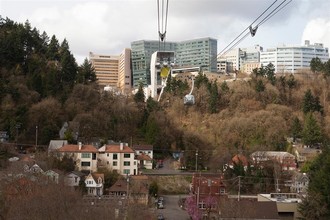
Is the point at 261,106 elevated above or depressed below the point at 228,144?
above

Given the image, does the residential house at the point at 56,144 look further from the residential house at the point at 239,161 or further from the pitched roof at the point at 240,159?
the pitched roof at the point at 240,159

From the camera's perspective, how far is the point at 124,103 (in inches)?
1780

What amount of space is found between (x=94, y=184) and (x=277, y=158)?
14896 millimetres

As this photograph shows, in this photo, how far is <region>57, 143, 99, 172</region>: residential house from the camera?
3481cm

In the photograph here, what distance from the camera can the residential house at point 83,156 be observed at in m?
34.8

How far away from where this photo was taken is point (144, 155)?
3950cm

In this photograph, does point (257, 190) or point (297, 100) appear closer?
point (257, 190)

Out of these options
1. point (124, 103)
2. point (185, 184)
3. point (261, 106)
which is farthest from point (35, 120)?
point (261, 106)

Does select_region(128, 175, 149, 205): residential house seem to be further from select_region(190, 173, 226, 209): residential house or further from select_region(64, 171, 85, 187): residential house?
select_region(64, 171, 85, 187): residential house

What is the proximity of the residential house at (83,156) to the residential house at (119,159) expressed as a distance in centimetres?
70

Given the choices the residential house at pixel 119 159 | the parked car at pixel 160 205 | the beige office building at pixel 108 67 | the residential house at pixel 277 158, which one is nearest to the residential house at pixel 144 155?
the residential house at pixel 119 159

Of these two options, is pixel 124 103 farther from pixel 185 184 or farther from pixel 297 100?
pixel 297 100

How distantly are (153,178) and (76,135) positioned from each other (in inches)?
305

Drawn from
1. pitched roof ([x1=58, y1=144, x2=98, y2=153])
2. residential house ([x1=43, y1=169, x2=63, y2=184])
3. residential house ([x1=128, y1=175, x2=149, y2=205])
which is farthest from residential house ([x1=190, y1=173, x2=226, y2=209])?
residential house ([x1=43, y1=169, x2=63, y2=184])
